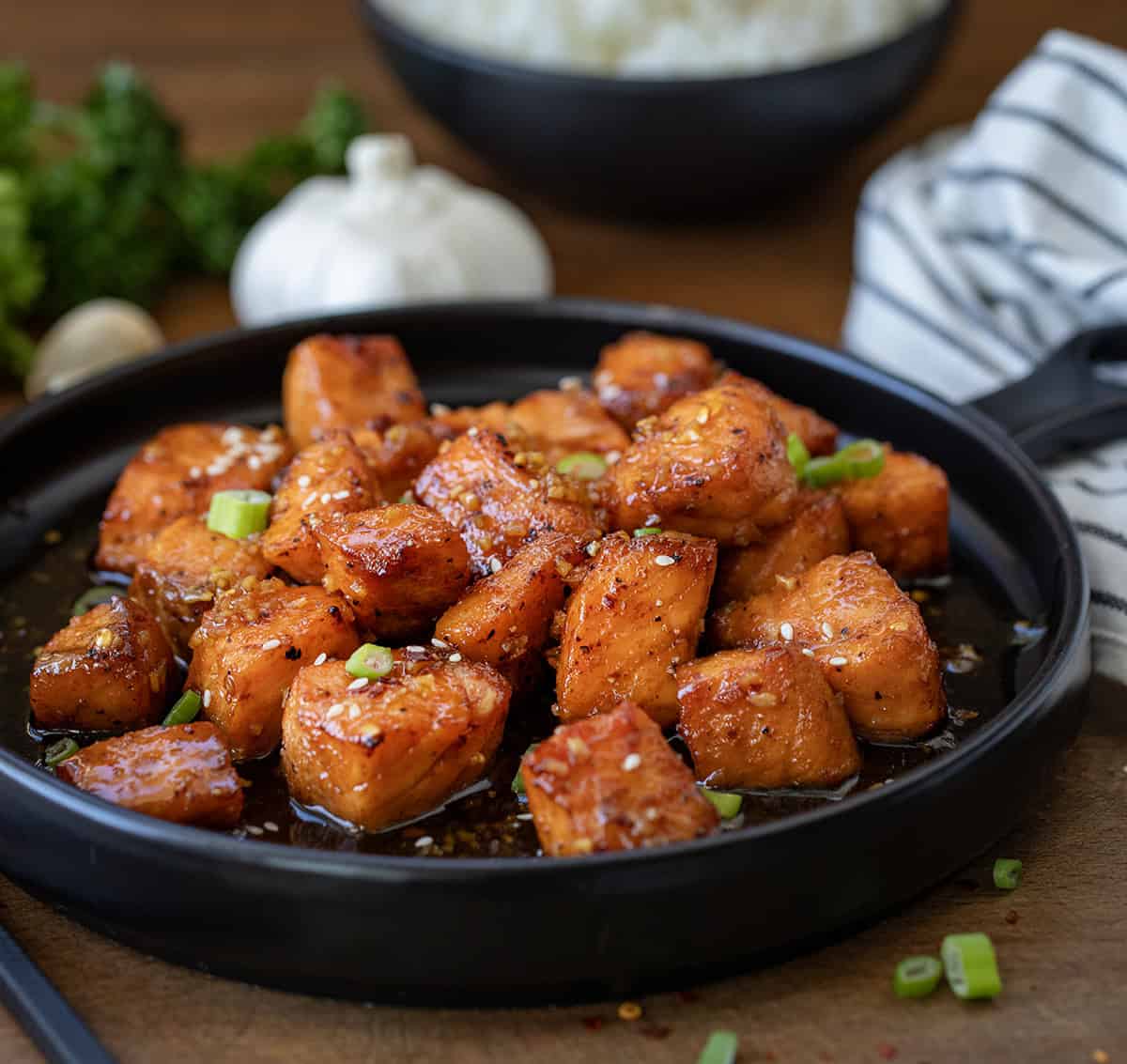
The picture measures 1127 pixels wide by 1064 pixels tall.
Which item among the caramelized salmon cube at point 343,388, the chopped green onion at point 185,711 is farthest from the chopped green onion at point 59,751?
the caramelized salmon cube at point 343,388

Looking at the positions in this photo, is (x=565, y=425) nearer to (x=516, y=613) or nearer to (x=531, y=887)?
(x=516, y=613)

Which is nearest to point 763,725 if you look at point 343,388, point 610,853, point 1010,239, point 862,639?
point 862,639

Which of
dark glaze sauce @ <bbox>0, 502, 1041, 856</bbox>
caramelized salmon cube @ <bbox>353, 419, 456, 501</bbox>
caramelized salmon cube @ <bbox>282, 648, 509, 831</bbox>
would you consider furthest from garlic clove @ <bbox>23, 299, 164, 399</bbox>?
caramelized salmon cube @ <bbox>282, 648, 509, 831</bbox>

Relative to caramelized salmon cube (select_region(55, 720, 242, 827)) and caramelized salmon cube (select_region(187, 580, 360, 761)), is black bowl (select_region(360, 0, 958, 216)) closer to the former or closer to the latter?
caramelized salmon cube (select_region(187, 580, 360, 761))

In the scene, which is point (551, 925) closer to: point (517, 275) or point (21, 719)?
point (21, 719)

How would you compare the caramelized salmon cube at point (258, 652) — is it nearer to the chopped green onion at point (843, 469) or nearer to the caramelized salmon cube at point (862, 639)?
the caramelized salmon cube at point (862, 639)

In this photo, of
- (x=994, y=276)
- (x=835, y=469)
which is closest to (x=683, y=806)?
(x=835, y=469)
